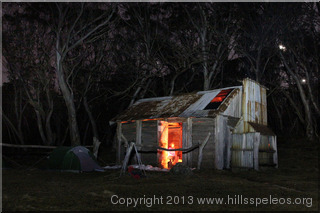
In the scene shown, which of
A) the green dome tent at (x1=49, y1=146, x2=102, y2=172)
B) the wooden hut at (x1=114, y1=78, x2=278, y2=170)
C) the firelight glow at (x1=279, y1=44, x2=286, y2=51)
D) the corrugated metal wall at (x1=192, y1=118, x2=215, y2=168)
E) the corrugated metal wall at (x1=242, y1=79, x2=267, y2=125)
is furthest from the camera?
the firelight glow at (x1=279, y1=44, x2=286, y2=51)

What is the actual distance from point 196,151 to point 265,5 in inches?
548

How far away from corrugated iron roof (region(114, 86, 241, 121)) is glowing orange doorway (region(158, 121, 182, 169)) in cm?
101

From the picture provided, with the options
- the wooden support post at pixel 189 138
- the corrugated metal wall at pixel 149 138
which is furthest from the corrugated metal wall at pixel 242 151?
the corrugated metal wall at pixel 149 138

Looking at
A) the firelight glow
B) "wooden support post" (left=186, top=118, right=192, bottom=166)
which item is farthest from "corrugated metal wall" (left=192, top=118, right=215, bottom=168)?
the firelight glow

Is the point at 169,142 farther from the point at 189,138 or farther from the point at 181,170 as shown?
the point at 181,170

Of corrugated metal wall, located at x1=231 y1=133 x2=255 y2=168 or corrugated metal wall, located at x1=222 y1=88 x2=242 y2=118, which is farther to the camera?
corrugated metal wall, located at x1=222 y1=88 x2=242 y2=118

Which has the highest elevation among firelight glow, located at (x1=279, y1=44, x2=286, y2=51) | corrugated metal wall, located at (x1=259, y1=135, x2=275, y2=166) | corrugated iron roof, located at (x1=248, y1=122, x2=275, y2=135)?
firelight glow, located at (x1=279, y1=44, x2=286, y2=51)

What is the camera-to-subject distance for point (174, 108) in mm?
18719

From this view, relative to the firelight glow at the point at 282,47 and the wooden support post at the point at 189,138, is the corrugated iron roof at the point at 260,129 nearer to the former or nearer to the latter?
the wooden support post at the point at 189,138

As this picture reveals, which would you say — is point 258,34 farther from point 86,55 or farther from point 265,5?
point 86,55

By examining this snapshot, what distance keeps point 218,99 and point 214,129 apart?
6.00 ft

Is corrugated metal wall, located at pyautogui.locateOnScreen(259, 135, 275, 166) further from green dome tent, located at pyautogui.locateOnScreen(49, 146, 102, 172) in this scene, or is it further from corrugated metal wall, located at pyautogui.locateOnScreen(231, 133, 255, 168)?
green dome tent, located at pyautogui.locateOnScreen(49, 146, 102, 172)

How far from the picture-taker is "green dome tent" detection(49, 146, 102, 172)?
1580cm

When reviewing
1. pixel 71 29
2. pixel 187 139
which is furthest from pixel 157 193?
pixel 71 29
